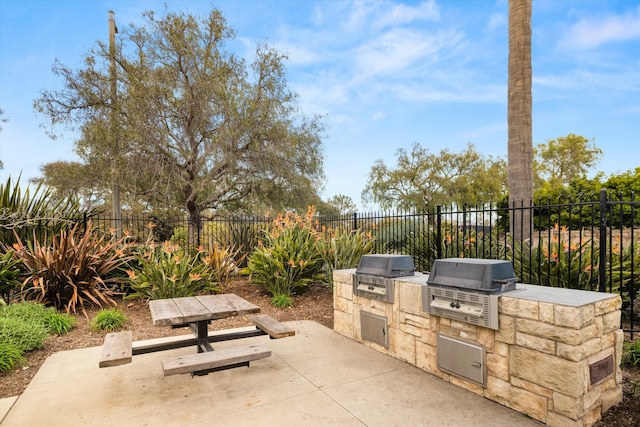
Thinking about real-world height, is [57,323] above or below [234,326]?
above

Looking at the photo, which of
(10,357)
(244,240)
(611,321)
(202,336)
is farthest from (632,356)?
(244,240)

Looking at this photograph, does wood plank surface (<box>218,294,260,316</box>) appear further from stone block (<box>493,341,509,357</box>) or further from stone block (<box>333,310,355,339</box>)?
stone block (<box>493,341,509,357</box>)

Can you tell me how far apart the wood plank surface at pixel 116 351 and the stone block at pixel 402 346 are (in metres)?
2.64

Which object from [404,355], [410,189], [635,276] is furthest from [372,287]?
[410,189]

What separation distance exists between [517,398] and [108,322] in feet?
17.5

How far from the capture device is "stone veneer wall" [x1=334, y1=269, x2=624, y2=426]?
2.63 meters

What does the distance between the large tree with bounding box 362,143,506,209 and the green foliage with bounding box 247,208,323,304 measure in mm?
21819

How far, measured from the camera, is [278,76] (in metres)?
14.9

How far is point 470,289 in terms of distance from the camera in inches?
127

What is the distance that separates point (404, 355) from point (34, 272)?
6139 millimetres

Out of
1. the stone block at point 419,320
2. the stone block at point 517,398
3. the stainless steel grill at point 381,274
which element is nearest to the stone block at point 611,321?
the stone block at point 517,398

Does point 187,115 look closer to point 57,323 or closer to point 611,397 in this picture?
point 57,323

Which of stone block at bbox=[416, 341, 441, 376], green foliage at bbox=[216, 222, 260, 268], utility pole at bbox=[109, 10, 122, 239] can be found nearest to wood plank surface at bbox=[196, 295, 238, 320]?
stone block at bbox=[416, 341, 441, 376]

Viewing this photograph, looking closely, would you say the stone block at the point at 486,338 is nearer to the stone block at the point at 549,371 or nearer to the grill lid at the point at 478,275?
the stone block at the point at 549,371
